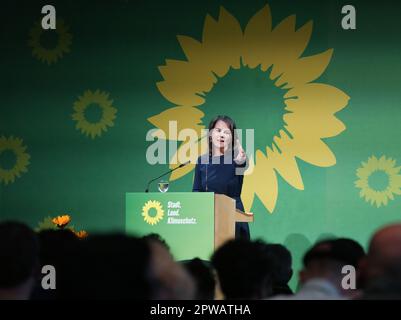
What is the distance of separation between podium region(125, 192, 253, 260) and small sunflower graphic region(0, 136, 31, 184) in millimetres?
2987

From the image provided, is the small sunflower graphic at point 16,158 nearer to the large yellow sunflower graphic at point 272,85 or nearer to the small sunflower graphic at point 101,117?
the small sunflower graphic at point 101,117

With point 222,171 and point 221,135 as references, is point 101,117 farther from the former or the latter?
point 222,171

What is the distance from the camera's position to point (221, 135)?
5.91m

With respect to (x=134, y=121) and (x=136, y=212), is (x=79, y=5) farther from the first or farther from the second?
(x=136, y=212)

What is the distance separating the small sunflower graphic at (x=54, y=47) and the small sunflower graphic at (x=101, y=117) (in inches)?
18.8

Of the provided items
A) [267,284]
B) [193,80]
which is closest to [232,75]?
[193,80]

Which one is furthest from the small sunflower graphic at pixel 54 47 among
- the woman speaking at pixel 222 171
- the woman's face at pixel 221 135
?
the woman speaking at pixel 222 171

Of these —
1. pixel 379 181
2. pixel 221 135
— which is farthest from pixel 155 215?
pixel 379 181

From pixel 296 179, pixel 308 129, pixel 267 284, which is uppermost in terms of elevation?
pixel 308 129

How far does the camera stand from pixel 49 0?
7.14 metres

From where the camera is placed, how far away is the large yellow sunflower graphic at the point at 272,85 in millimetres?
6844

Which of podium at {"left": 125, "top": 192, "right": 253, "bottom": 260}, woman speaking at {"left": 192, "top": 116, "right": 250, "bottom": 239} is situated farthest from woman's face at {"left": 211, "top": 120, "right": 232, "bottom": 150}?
podium at {"left": 125, "top": 192, "right": 253, "bottom": 260}

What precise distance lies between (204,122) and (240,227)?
1.50 meters

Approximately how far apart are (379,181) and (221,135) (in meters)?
1.81
